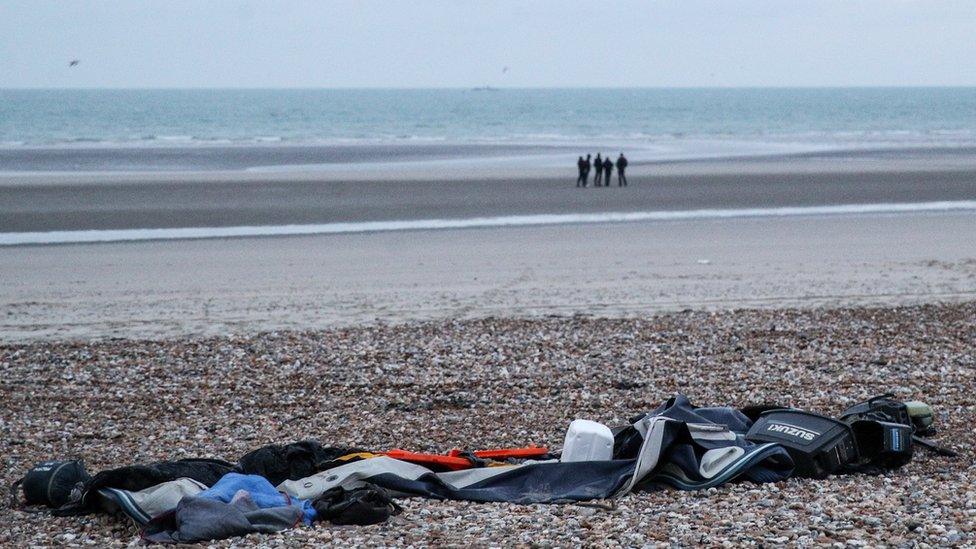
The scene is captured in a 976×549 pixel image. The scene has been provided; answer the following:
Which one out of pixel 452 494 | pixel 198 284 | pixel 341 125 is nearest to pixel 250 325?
pixel 198 284

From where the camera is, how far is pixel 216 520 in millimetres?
5355

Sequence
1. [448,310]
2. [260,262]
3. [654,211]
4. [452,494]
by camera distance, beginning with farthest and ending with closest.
Answer: [654,211], [260,262], [448,310], [452,494]

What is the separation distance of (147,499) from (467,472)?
1.77 metres

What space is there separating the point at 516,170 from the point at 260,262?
888 inches

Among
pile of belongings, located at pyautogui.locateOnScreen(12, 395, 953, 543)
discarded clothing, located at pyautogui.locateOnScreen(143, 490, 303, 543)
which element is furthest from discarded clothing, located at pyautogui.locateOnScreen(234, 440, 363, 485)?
discarded clothing, located at pyautogui.locateOnScreen(143, 490, 303, 543)

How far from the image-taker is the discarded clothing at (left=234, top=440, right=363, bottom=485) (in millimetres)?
6285

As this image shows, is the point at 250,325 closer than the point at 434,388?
No

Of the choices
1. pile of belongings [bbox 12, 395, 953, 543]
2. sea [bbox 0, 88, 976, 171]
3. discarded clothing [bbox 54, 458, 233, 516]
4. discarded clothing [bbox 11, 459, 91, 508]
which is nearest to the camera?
pile of belongings [bbox 12, 395, 953, 543]

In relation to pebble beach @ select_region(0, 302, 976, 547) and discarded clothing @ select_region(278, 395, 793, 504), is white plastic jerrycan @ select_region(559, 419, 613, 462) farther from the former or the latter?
pebble beach @ select_region(0, 302, 976, 547)

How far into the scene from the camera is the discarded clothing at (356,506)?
551cm

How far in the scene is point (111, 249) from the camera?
1936 cm

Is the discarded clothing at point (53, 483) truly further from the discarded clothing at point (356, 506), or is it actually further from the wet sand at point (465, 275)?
the wet sand at point (465, 275)

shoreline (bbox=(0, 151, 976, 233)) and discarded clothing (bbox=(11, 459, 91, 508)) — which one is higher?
discarded clothing (bbox=(11, 459, 91, 508))

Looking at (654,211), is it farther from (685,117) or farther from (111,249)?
(685,117)
